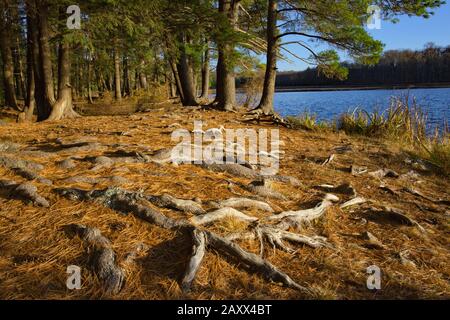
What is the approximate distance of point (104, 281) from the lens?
2.04 metres

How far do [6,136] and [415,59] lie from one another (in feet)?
240

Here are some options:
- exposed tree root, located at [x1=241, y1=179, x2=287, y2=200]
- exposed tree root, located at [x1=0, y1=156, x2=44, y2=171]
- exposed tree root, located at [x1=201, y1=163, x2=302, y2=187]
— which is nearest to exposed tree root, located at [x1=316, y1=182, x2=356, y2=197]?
exposed tree root, located at [x1=201, y1=163, x2=302, y2=187]

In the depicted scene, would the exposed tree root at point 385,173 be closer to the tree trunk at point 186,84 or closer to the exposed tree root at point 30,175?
the exposed tree root at point 30,175

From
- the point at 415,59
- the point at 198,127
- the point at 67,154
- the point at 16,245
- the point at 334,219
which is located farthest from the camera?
the point at 415,59

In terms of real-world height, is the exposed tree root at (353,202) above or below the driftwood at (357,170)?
below

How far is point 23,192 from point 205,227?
1.53 metres

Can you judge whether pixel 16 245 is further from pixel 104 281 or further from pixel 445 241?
pixel 445 241

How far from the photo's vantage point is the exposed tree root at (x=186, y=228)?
2.18 metres

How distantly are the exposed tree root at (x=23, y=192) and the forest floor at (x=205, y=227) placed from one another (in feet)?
0.05

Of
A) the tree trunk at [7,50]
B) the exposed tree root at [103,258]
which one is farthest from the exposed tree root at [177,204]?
→ the tree trunk at [7,50]

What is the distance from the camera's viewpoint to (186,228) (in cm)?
253

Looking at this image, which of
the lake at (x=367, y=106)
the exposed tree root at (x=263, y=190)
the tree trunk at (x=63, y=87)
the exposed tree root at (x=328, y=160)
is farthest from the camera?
the lake at (x=367, y=106)

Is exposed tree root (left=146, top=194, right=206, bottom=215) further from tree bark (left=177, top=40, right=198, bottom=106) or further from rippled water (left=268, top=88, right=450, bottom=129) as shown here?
tree bark (left=177, top=40, right=198, bottom=106)
